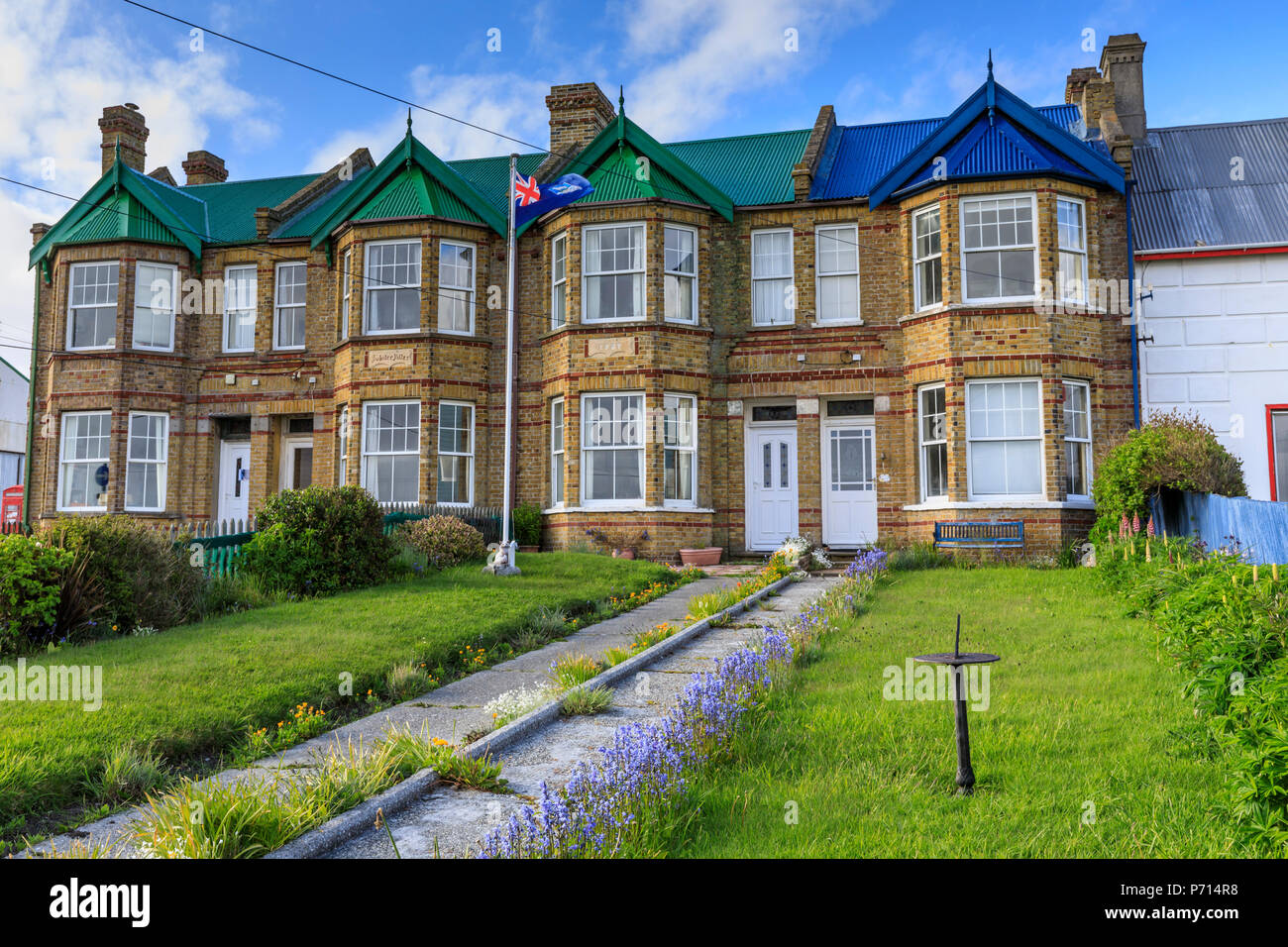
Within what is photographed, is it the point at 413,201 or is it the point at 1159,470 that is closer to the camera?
the point at 1159,470

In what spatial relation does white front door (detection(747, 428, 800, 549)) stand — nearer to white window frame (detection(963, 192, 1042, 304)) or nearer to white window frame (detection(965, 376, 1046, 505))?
white window frame (detection(965, 376, 1046, 505))

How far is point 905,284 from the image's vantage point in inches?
765

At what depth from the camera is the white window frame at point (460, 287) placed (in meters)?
21.0

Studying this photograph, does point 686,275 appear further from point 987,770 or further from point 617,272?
point 987,770

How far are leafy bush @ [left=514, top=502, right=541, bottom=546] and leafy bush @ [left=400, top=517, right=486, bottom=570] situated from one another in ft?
8.85

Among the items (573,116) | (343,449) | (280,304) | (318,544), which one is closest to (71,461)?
(280,304)

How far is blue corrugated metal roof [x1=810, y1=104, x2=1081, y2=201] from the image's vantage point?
67.6 feet

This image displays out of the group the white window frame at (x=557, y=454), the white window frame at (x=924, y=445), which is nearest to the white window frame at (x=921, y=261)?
the white window frame at (x=924, y=445)

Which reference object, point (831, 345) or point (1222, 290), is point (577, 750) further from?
point (1222, 290)

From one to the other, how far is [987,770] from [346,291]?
1903 cm

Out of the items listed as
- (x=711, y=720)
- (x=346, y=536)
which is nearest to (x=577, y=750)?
(x=711, y=720)

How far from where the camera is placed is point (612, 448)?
19.8m

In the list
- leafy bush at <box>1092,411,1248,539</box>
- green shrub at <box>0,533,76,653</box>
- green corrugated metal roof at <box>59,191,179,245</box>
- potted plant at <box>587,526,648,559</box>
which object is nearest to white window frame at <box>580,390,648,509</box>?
potted plant at <box>587,526,648,559</box>

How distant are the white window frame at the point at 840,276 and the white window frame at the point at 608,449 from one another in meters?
4.16
